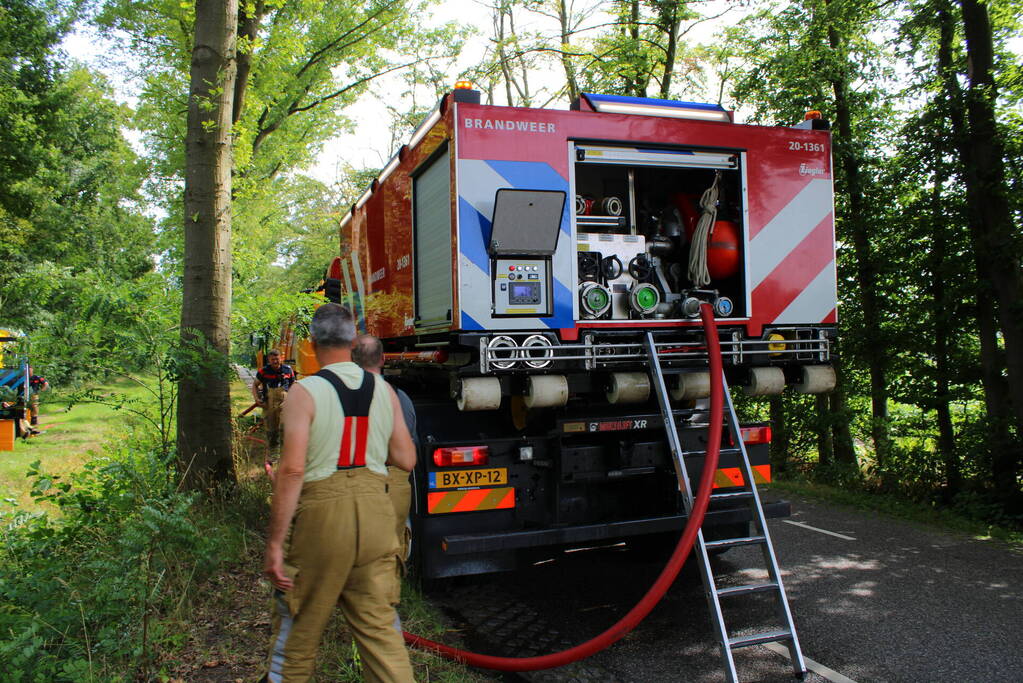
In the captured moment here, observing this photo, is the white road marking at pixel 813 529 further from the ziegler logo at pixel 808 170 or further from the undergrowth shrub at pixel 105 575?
the undergrowth shrub at pixel 105 575

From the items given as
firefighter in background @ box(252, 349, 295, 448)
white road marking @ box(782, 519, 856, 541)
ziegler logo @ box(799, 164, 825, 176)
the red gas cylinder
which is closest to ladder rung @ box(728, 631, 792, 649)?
the red gas cylinder

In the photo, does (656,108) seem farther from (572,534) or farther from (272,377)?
(272,377)

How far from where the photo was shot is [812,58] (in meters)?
10.5

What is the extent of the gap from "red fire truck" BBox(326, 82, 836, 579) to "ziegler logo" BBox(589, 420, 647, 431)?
13 mm

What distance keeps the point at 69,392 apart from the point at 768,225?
5170 mm

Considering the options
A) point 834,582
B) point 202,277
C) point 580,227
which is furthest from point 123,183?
point 834,582

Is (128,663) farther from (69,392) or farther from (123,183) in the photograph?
(123,183)

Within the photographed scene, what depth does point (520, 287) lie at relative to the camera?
→ 178 inches

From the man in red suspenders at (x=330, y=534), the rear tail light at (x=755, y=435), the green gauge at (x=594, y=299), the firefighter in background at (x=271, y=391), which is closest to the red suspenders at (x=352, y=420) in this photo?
the man in red suspenders at (x=330, y=534)

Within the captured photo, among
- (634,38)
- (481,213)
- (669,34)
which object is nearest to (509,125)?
(481,213)

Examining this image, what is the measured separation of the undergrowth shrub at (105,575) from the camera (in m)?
3.39

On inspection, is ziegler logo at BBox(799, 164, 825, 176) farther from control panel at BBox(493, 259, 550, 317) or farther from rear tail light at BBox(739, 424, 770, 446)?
control panel at BBox(493, 259, 550, 317)

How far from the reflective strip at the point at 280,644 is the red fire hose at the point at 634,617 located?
1218 mm

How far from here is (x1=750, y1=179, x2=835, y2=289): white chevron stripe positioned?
5.16m
